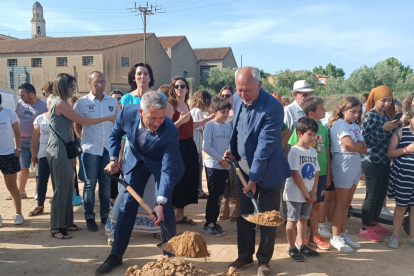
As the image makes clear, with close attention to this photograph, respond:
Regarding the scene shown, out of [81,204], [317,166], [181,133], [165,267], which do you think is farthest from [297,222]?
[81,204]

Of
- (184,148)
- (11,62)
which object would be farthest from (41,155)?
(11,62)

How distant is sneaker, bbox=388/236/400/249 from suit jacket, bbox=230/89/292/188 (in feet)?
6.47

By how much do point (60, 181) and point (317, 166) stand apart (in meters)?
3.24

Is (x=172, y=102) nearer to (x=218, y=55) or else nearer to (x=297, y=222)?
(x=297, y=222)

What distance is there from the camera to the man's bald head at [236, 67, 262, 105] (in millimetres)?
3283

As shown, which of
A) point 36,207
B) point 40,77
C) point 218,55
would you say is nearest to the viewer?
point 36,207

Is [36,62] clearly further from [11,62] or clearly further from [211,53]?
[211,53]

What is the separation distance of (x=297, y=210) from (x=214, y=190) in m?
1.23

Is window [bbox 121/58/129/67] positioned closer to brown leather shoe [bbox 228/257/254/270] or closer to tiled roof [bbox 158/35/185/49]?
tiled roof [bbox 158/35/185/49]

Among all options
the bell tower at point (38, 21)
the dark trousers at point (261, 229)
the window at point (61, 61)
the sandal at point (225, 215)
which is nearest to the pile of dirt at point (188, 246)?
the dark trousers at point (261, 229)

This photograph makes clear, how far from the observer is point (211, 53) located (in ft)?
142

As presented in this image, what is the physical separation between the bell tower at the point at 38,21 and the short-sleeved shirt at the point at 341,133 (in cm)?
7364

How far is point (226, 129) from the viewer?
487 cm

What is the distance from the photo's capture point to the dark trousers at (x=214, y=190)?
15.3ft
